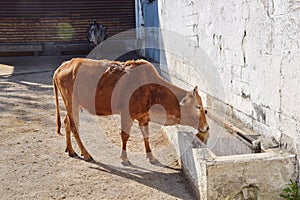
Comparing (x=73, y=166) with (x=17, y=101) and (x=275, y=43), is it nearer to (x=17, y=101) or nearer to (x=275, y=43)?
(x=275, y=43)

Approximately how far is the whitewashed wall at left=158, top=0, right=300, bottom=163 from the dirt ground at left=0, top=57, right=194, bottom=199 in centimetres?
105

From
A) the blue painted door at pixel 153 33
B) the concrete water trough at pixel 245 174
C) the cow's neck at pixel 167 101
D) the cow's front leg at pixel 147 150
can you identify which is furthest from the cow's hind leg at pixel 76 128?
the blue painted door at pixel 153 33

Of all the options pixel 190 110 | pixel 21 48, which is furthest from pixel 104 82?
pixel 21 48

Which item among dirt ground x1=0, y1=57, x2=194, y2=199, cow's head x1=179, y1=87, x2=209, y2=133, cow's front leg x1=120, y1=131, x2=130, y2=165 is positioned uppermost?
cow's head x1=179, y1=87, x2=209, y2=133

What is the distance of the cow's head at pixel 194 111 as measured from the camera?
3.57 meters

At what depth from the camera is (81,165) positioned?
4.10 m

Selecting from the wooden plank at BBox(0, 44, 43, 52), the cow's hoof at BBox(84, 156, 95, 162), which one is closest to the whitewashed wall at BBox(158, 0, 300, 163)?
the cow's hoof at BBox(84, 156, 95, 162)

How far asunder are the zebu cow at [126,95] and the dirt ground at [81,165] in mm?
241

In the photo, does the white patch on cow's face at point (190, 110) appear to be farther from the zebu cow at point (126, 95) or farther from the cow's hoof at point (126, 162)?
the cow's hoof at point (126, 162)

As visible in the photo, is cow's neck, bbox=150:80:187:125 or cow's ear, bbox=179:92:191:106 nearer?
cow's ear, bbox=179:92:191:106

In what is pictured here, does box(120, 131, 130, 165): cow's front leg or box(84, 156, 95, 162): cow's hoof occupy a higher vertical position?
box(120, 131, 130, 165): cow's front leg

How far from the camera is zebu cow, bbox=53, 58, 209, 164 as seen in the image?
3.72m

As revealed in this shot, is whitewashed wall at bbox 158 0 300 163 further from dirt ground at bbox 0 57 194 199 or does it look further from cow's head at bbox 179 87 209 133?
dirt ground at bbox 0 57 194 199

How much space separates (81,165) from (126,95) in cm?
100
